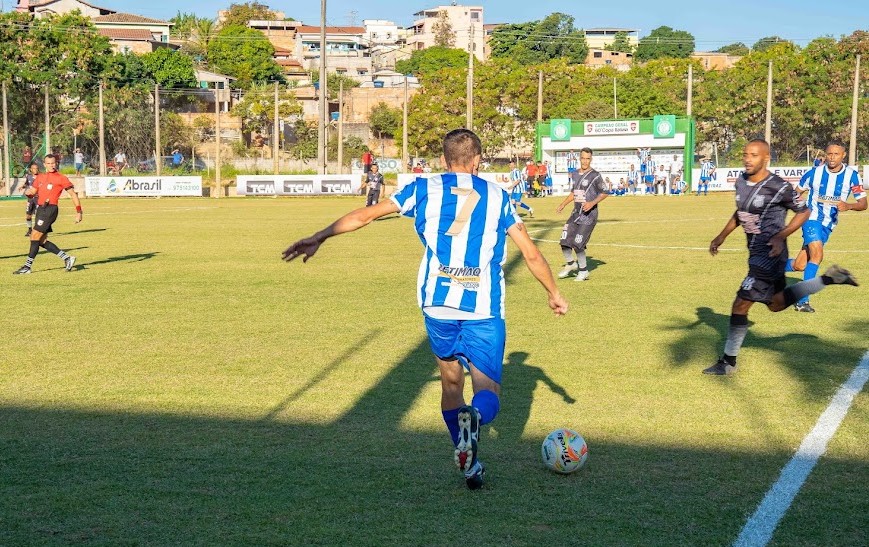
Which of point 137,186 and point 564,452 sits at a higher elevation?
point 137,186

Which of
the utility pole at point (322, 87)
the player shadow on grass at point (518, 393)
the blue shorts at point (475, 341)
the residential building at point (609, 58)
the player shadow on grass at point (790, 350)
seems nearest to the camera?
the blue shorts at point (475, 341)

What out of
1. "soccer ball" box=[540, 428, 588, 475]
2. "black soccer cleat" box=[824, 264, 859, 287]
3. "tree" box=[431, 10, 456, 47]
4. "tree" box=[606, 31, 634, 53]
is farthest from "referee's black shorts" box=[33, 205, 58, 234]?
"tree" box=[606, 31, 634, 53]

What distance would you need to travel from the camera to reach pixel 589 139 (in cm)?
5100

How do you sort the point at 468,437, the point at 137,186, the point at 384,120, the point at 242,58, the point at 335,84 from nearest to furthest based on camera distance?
the point at 468,437
the point at 137,186
the point at 384,120
the point at 335,84
the point at 242,58

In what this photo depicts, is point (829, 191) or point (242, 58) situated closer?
point (829, 191)

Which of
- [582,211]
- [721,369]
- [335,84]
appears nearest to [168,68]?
[335,84]

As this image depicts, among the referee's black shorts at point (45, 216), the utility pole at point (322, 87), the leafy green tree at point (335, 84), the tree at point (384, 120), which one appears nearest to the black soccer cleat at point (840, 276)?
the referee's black shorts at point (45, 216)

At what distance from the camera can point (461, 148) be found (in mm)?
5656

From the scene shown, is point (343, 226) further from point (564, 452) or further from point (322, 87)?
point (322, 87)

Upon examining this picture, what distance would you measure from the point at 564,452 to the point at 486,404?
581mm

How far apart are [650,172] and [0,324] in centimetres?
4203

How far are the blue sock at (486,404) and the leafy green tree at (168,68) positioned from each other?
3300 inches

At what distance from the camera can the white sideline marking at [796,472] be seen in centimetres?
491

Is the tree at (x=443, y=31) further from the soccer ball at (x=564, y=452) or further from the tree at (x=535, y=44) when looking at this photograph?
the soccer ball at (x=564, y=452)
